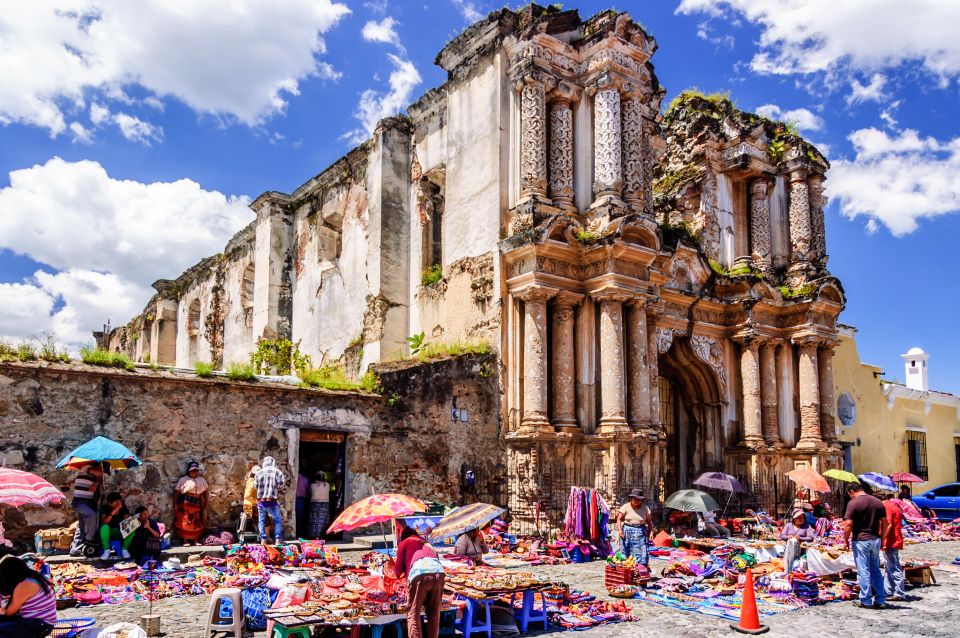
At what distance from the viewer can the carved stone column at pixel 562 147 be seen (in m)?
16.9

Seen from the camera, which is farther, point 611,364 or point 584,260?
point 584,260

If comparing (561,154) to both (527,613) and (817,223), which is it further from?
(527,613)

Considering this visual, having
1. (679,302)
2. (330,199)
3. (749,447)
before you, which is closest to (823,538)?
(749,447)

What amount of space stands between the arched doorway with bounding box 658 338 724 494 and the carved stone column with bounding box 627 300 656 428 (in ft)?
12.4

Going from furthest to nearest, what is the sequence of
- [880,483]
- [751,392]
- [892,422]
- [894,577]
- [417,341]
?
1. [892,422]
2. [751,392]
3. [417,341]
4. [880,483]
5. [894,577]

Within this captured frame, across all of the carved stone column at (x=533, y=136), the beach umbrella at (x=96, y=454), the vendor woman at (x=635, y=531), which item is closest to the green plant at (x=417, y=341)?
the carved stone column at (x=533, y=136)

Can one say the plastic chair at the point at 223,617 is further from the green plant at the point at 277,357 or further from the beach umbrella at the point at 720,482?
the green plant at the point at 277,357

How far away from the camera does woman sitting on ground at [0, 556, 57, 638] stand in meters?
5.78

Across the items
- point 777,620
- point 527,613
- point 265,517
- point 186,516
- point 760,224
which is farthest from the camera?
point 760,224

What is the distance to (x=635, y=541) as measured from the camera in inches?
488

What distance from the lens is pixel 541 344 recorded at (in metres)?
15.7

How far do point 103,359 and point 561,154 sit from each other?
32.3 ft

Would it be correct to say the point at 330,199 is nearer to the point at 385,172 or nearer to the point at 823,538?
the point at 385,172

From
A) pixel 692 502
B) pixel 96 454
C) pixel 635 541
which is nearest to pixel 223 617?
pixel 96 454
